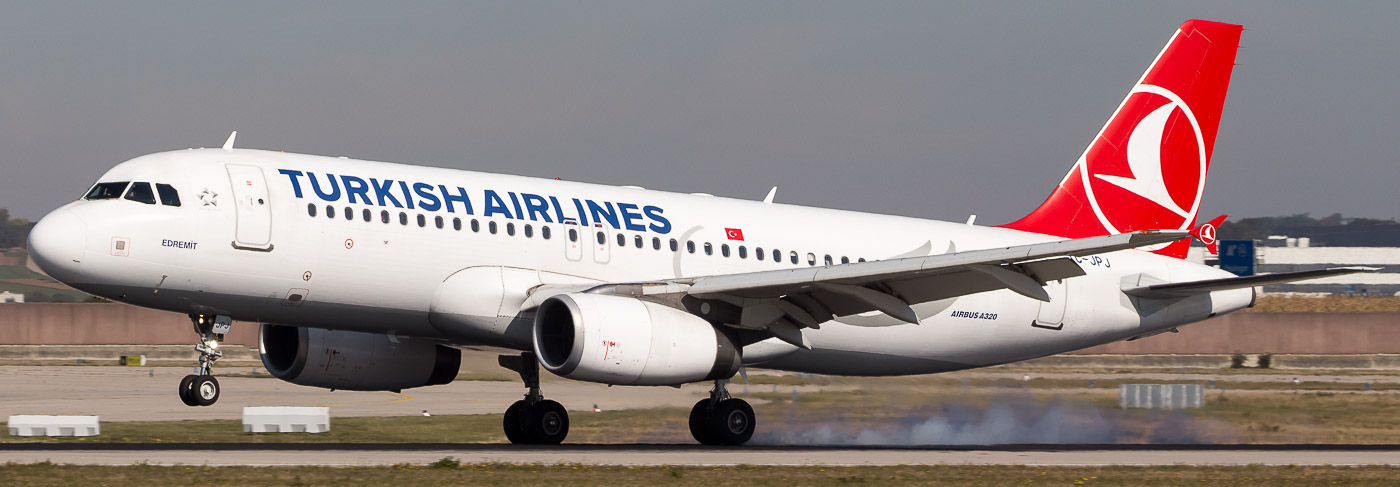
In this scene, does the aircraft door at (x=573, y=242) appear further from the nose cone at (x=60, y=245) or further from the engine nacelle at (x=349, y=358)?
the nose cone at (x=60, y=245)

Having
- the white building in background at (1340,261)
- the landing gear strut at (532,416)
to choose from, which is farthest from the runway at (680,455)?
the white building in background at (1340,261)

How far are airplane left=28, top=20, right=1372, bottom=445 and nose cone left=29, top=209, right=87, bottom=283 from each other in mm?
29

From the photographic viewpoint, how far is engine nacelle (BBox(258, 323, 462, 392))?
26922 millimetres

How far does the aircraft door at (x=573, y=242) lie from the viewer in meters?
24.8

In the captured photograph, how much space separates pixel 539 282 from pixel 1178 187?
13929 mm

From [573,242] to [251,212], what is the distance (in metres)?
5.01

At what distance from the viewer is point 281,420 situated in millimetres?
31031

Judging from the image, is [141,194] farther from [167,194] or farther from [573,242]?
[573,242]

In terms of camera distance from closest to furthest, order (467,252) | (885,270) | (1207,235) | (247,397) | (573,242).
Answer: (885,270) < (467,252) < (573,242) < (1207,235) < (247,397)

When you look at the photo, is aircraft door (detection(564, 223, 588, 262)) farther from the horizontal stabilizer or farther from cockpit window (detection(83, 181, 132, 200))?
the horizontal stabilizer

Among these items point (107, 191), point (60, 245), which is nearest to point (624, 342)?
point (107, 191)

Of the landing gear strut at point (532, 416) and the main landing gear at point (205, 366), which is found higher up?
the main landing gear at point (205, 366)

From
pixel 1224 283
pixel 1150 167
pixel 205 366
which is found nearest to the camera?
pixel 205 366

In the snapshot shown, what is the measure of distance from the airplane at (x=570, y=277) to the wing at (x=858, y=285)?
4 centimetres
